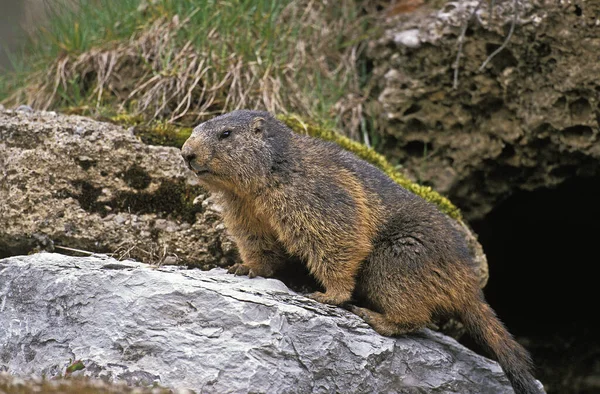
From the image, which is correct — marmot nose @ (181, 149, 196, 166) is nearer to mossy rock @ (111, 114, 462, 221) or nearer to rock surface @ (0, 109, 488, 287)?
rock surface @ (0, 109, 488, 287)

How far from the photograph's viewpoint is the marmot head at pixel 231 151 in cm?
582

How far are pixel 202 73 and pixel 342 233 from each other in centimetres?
344

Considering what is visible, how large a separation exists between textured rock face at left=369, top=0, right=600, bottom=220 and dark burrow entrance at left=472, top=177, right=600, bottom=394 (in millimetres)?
976

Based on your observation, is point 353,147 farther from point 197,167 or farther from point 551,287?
point 551,287

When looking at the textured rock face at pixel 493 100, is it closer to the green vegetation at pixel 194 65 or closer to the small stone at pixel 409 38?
the small stone at pixel 409 38

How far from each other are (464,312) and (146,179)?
301cm

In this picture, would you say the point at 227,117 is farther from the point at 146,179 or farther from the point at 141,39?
the point at 141,39

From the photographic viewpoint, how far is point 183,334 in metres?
5.04

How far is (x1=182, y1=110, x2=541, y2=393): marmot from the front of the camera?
19.3 feet

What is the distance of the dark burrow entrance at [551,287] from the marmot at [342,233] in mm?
3620

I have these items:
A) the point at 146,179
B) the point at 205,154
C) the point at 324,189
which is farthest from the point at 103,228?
the point at 324,189

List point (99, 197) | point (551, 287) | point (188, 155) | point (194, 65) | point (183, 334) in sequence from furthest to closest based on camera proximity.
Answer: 1. point (551, 287)
2. point (194, 65)
3. point (99, 197)
4. point (188, 155)
5. point (183, 334)

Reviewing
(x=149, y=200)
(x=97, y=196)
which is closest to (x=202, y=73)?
(x=149, y=200)

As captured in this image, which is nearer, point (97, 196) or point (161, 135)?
point (97, 196)
